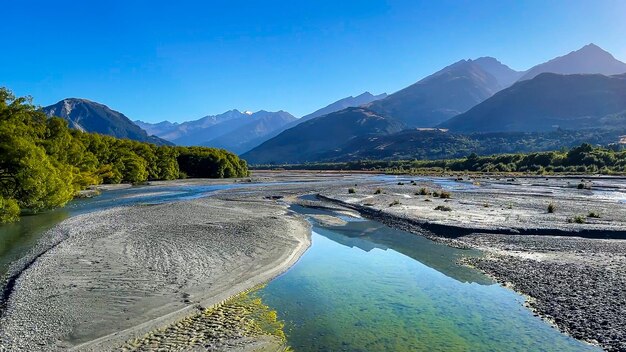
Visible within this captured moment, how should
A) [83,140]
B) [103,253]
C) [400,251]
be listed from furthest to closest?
[83,140]
[400,251]
[103,253]

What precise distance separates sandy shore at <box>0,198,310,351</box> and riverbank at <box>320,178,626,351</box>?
10397mm

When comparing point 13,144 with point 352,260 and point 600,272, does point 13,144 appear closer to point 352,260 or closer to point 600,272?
point 352,260

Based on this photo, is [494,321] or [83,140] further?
[83,140]

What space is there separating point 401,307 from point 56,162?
46.1 metres

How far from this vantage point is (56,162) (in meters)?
47.2

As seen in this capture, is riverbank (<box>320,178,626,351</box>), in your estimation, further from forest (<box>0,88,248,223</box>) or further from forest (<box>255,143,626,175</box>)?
forest (<box>255,143,626,175</box>)

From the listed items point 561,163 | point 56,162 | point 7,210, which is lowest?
point 561,163

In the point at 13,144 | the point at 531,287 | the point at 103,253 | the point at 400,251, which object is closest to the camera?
the point at 531,287

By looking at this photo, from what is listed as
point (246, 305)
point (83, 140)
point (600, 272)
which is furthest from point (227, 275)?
point (83, 140)

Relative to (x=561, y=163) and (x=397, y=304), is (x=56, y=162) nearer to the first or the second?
(x=397, y=304)

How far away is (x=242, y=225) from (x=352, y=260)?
11.4 m

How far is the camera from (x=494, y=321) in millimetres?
13969

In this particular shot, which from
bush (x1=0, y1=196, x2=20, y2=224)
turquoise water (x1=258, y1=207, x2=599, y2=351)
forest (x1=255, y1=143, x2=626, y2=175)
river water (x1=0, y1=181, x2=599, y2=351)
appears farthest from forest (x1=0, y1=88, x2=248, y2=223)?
forest (x1=255, y1=143, x2=626, y2=175)

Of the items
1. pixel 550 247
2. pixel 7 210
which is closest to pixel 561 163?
pixel 550 247
